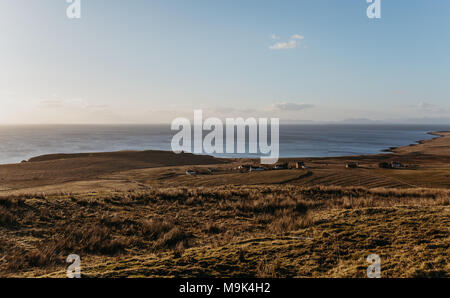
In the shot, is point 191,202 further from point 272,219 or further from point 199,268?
point 199,268

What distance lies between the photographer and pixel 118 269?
620cm

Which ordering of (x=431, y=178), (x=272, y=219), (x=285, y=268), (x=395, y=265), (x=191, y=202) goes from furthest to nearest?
(x=431, y=178) < (x=191, y=202) < (x=272, y=219) < (x=285, y=268) < (x=395, y=265)

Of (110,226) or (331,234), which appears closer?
(331,234)

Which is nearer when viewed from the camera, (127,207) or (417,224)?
(417,224)

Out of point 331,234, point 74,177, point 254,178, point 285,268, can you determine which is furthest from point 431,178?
point 74,177

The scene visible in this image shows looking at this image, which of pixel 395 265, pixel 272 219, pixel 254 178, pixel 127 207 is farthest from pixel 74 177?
pixel 395 265

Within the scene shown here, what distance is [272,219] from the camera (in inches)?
453

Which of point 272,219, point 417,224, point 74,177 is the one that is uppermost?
point 417,224

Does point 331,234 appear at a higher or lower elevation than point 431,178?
higher

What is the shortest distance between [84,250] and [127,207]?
5208mm

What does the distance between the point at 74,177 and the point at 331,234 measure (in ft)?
135

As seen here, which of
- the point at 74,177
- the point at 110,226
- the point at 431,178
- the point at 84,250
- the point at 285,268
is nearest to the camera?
the point at 285,268

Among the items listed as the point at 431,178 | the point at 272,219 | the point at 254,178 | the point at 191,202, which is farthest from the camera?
the point at 254,178

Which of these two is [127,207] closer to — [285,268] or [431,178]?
[285,268]
